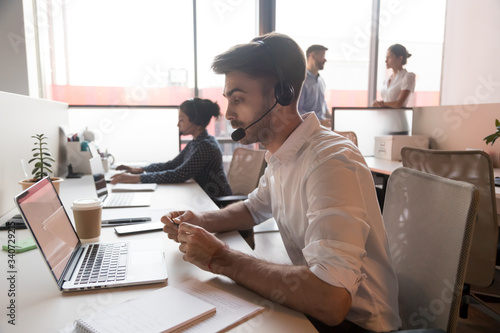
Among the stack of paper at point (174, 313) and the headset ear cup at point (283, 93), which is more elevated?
the headset ear cup at point (283, 93)

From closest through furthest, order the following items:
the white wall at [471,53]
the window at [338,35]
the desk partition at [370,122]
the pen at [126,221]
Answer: the pen at [126,221], the desk partition at [370,122], the white wall at [471,53], the window at [338,35]

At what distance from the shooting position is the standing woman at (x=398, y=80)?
3516 millimetres

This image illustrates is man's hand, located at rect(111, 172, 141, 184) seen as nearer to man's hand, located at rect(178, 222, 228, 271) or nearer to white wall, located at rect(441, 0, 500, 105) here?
man's hand, located at rect(178, 222, 228, 271)

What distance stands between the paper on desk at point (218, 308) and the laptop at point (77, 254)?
9 cm

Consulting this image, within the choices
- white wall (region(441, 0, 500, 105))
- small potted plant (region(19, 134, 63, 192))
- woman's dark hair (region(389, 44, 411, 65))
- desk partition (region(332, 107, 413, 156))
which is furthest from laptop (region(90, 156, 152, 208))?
white wall (region(441, 0, 500, 105))

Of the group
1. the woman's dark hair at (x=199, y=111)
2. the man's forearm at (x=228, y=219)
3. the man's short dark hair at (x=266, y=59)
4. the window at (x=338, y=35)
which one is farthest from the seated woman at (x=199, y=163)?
the window at (x=338, y=35)

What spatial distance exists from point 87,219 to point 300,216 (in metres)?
0.64

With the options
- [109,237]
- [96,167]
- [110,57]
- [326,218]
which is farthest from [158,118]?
[326,218]

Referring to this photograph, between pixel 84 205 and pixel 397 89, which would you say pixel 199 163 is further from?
pixel 397 89

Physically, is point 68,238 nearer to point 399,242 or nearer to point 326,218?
point 326,218

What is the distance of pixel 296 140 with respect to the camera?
1.03 metres

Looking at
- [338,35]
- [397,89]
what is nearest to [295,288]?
[397,89]

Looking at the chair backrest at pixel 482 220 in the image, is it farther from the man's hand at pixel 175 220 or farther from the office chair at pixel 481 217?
the man's hand at pixel 175 220

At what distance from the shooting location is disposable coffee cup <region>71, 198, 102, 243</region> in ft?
3.70
